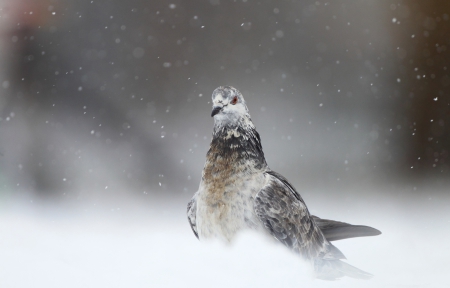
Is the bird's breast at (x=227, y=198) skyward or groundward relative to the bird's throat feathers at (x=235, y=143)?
groundward

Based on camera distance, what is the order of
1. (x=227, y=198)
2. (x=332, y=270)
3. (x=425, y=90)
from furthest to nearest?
(x=425, y=90)
(x=332, y=270)
(x=227, y=198)

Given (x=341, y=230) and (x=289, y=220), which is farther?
(x=341, y=230)

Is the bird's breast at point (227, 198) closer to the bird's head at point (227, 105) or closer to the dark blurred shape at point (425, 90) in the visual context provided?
the bird's head at point (227, 105)

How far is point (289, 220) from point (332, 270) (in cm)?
17

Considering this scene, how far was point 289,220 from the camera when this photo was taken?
92cm

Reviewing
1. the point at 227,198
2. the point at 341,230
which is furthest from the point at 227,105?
the point at 341,230

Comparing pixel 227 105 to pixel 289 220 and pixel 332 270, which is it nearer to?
pixel 289 220

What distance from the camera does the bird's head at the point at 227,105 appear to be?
90cm

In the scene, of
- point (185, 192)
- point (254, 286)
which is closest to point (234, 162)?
point (254, 286)

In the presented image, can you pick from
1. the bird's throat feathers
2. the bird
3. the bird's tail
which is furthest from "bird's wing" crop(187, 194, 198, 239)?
the bird's tail

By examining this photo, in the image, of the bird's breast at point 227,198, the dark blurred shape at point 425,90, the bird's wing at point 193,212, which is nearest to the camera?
the bird's breast at point 227,198

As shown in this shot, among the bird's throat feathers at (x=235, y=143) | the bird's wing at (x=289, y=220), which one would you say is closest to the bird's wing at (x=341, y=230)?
the bird's wing at (x=289, y=220)

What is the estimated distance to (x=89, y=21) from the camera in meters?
1.85

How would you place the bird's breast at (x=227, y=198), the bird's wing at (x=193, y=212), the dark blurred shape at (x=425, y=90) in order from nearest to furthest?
1. the bird's breast at (x=227, y=198)
2. the bird's wing at (x=193, y=212)
3. the dark blurred shape at (x=425, y=90)
